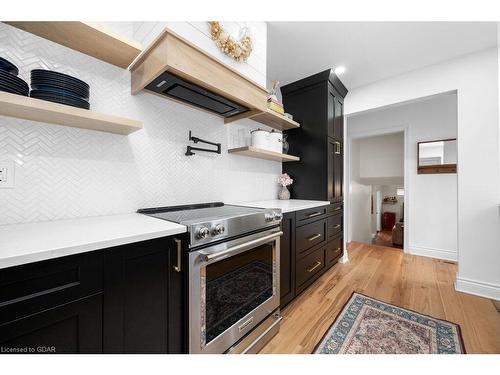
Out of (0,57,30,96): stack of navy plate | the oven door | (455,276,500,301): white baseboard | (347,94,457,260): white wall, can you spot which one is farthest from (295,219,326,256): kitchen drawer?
(347,94,457,260): white wall

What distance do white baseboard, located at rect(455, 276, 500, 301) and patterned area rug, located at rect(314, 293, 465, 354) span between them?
2.68ft

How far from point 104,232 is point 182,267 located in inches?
14.6

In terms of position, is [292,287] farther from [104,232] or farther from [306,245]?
[104,232]

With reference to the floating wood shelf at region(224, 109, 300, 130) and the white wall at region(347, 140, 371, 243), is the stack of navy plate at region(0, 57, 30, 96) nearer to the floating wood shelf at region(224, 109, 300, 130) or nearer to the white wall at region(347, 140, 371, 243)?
the floating wood shelf at region(224, 109, 300, 130)

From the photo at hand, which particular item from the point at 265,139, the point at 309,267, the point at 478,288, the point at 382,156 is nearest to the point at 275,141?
the point at 265,139

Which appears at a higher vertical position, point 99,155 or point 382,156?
point 382,156

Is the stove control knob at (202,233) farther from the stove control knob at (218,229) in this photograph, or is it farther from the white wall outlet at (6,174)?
the white wall outlet at (6,174)

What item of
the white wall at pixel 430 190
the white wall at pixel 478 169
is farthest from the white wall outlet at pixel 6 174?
the white wall at pixel 430 190

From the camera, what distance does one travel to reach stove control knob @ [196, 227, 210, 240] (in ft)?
3.25

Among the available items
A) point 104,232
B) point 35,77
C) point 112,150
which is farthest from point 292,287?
point 35,77

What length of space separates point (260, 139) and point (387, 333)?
1912 mm

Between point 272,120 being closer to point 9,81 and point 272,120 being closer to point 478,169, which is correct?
point 9,81

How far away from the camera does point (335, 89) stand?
2678 mm

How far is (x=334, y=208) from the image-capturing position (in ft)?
8.59
